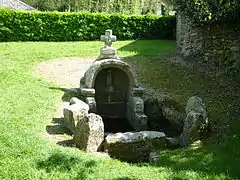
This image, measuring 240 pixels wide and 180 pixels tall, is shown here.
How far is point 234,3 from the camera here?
11.3 m

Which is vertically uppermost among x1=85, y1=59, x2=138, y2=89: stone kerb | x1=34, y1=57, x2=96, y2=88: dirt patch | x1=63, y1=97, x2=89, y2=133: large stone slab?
x1=85, y1=59, x2=138, y2=89: stone kerb

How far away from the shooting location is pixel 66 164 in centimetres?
590

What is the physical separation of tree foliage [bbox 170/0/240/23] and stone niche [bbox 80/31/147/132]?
339cm

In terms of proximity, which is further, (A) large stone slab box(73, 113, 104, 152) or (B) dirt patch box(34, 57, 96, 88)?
(B) dirt patch box(34, 57, 96, 88)

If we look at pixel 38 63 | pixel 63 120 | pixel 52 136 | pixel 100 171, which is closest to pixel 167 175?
pixel 100 171

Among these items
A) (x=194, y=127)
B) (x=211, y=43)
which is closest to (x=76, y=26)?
(x=211, y=43)

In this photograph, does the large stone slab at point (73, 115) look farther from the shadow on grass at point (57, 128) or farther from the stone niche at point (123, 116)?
the shadow on grass at point (57, 128)

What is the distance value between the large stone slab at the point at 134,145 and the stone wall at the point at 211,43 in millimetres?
6298

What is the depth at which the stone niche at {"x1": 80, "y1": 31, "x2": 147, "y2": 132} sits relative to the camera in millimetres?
9539

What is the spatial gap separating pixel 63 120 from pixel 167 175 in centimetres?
369

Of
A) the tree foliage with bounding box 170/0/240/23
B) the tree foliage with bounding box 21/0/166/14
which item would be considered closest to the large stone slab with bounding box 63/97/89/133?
the tree foliage with bounding box 170/0/240/23

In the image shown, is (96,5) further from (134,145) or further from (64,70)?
(134,145)

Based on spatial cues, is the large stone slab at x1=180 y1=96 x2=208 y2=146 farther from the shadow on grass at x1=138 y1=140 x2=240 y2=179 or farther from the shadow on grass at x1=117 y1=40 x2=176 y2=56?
the shadow on grass at x1=117 y1=40 x2=176 y2=56

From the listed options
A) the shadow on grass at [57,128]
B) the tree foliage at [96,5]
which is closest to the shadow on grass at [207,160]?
the shadow on grass at [57,128]
